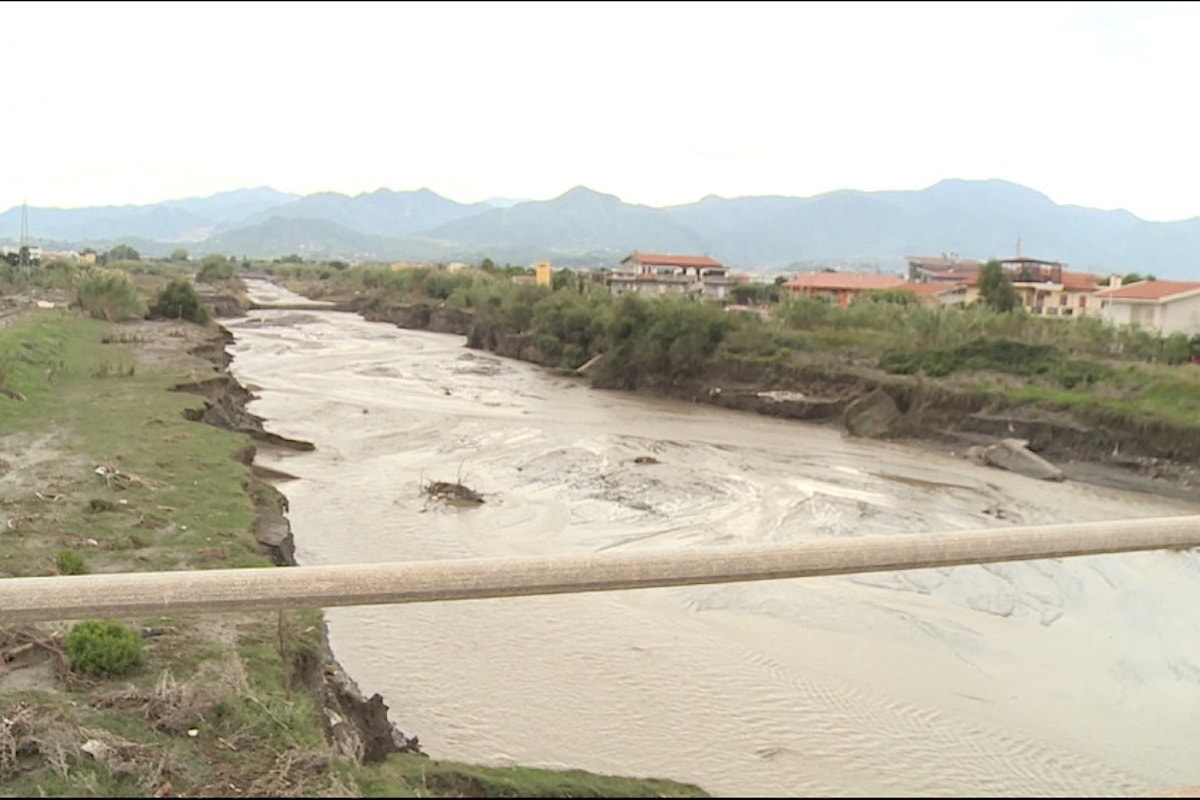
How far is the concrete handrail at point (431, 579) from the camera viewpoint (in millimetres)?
1505

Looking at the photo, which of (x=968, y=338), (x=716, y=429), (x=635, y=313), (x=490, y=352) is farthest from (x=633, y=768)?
(x=490, y=352)

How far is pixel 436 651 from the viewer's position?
805 cm

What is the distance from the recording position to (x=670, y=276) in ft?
215

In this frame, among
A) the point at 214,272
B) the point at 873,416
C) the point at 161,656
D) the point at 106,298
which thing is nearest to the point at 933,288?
the point at 873,416

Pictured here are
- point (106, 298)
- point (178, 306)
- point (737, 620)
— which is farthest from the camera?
point (178, 306)

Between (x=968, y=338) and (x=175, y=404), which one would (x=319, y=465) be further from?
(x=968, y=338)

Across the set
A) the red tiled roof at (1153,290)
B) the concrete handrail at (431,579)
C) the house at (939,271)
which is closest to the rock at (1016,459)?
the red tiled roof at (1153,290)

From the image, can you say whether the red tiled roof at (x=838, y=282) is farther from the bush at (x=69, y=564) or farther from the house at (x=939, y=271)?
the bush at (x=69, y=564)

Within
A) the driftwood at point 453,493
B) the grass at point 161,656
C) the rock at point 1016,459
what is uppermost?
the grass at point 161,656

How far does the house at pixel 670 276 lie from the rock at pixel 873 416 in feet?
89.7

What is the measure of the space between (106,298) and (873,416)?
84.4 ft

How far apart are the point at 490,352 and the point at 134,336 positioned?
1722 cm

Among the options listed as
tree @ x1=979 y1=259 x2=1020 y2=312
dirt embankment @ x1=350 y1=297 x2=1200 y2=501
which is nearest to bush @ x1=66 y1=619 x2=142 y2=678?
dirt embankment @ x1=350 y1=297 x2=1200 y2=501

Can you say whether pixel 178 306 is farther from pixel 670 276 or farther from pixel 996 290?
pixel 670 276
